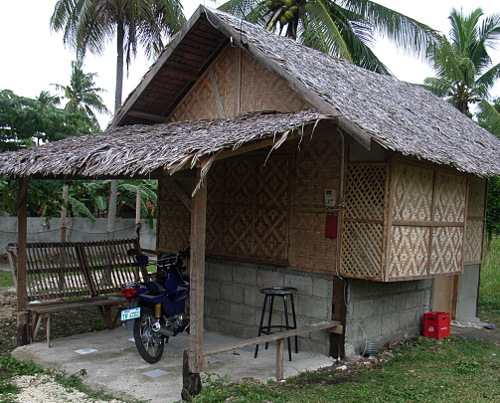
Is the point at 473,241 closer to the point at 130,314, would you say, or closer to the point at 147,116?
the point at 147,116

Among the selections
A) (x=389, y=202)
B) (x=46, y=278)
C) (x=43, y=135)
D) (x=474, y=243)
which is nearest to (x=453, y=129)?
(x=474, y=243)

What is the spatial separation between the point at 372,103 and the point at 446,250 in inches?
90.4

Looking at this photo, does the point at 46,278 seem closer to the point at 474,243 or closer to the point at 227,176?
the point at 227,176

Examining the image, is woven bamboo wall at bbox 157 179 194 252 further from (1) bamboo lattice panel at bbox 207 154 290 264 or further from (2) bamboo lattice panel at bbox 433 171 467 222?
(2) bamboo lattice panel at bbox 433 171 467 222

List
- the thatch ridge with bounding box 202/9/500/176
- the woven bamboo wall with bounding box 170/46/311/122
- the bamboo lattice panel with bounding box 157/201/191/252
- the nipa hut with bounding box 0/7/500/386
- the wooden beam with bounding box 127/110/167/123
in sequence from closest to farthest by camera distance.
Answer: the nipa hut with bounding box 0/7/500/386, the thatch ridge with bounding box 202/9/500/176, the woven bamboo wall with bounding box 170/46/311/122, the wooden beam with bounding box 127/110/167/123, the bamboo lattice panel with bounding box 157/201/191/252

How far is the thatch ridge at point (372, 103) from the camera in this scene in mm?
6672

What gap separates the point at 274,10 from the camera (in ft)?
56.7

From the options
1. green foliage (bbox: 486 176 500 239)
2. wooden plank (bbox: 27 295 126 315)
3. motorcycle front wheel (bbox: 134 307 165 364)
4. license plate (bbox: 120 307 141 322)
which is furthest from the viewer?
green foliage (bbox: 486 176 500 239)

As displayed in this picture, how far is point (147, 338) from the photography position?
23.0ft

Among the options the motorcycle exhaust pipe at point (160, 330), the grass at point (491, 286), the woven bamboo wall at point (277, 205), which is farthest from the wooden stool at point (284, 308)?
the grass at point (491, 286)

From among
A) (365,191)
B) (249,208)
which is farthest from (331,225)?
(249,208)

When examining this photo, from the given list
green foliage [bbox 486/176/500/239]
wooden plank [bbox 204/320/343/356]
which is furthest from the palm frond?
wooden plank [bbox 204/320/343/356]

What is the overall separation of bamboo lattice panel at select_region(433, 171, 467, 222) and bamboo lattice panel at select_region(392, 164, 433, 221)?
0.20m

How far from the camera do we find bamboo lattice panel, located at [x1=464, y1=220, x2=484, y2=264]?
9781 mm
